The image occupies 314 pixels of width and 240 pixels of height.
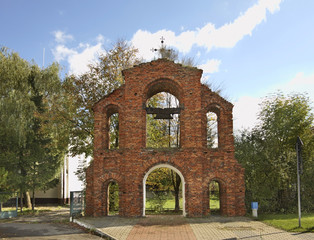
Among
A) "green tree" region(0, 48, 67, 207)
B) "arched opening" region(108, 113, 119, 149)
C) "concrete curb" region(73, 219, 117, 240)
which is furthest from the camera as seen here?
"green tree" region(0, 48, 67, 207)

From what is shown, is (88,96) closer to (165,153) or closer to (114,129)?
(114,129)

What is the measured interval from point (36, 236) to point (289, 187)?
15.1 meters

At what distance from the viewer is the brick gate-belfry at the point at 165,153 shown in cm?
1490

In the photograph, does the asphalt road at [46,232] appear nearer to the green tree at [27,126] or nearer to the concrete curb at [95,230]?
the concrete curb at [95,230]

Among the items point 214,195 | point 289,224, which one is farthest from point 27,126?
point 289,224

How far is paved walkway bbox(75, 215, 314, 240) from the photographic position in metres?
10.3

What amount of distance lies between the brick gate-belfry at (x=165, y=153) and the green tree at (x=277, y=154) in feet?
10.5

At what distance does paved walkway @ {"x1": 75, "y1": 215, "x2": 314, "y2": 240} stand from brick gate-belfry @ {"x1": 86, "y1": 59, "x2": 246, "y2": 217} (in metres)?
1.07

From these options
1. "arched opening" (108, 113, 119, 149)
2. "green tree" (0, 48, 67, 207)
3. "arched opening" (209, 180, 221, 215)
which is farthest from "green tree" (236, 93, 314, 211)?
"green tree" (0, 48, 67, 207)

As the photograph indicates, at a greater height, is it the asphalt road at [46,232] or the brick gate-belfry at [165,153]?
the brick gate-belfry at [165,153]

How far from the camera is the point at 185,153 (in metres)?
15.1

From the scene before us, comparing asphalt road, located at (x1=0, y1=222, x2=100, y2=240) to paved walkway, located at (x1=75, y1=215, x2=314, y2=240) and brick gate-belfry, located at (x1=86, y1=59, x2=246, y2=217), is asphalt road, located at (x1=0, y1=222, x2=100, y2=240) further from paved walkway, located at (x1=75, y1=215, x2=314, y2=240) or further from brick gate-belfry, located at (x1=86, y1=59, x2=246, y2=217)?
brick gate-belfry, located at (x1=86, y1=59, x2=246, y2=217)

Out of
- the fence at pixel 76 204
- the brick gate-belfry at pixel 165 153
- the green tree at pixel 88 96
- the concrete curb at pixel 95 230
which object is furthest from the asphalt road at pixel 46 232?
the green tree at pixel 88 96

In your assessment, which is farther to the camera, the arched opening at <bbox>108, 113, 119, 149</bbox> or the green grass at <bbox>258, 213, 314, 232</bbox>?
the arched opening at <bbox>108, 113, 119, 149</bbox>
